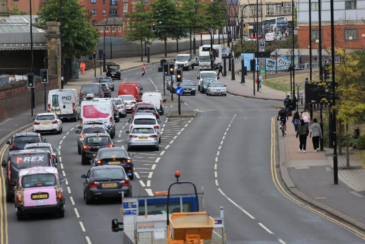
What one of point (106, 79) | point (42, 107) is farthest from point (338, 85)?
point (106, 79)

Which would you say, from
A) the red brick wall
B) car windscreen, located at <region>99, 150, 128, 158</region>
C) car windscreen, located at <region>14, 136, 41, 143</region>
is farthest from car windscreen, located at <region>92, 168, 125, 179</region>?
the red brick wall

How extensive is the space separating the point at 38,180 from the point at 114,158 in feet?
23.4

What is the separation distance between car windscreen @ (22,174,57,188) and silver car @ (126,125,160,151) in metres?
16.2

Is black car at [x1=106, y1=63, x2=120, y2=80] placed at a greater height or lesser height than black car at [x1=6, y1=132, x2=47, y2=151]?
greater

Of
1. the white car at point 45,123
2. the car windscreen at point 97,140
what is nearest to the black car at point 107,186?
the car windscreen at point 97,140

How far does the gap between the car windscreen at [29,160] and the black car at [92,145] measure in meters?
7.24

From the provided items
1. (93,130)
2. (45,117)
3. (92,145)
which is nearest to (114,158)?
(92,145)

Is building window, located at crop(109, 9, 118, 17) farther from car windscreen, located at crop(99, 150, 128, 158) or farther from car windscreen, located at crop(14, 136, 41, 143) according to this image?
car windscreen, located at crop(99, 150, 128, 158)

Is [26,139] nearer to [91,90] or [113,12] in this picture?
[91,90]

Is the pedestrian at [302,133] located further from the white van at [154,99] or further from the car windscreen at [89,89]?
the car windscreen at [89,89]

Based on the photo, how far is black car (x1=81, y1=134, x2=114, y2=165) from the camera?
3784 cm

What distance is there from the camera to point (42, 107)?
69000mm

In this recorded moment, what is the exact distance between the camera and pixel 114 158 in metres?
32.5

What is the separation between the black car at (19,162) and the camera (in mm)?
29062
